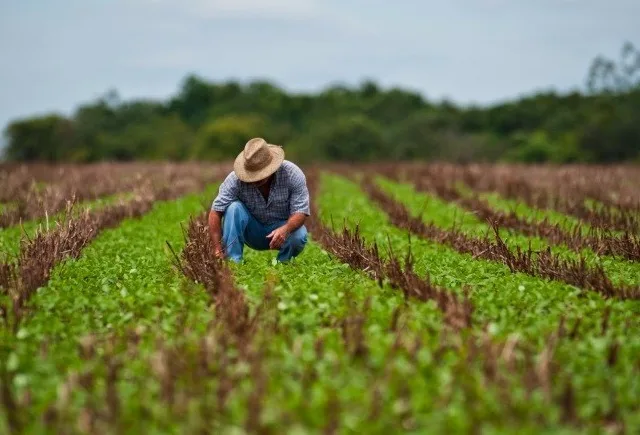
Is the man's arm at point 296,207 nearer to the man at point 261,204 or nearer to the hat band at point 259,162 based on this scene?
the man at point 261,204

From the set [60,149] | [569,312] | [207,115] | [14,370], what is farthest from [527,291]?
[207,115]

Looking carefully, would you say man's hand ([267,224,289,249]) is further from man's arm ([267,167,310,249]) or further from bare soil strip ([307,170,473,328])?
bare soil strip ([307,170,473,328])

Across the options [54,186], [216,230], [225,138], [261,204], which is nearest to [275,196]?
[261,204]

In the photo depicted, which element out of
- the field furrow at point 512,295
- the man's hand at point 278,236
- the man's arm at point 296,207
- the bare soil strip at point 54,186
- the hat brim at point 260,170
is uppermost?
the hat brim at point 260,170

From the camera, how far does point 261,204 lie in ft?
25.8

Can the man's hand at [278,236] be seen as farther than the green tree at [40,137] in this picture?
No

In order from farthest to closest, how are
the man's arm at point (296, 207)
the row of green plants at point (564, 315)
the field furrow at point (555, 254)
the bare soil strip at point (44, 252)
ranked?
the man's arm at point (296, 207), the field furrow at point (555, 254), the bare soil strip at point (44, 252), the row of green plants at point (564, 315)

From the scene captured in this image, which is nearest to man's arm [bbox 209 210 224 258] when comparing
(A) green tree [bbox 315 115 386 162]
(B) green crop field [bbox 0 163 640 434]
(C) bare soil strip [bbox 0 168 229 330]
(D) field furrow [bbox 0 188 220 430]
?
(B) green crop field [bbox 0 163 640 434]

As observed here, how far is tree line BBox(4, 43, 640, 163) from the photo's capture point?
55.0 meters

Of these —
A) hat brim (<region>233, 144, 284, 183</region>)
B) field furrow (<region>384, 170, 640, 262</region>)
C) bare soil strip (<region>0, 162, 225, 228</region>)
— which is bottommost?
bare soil strip (<region>0, 162, 225, 228</region>)

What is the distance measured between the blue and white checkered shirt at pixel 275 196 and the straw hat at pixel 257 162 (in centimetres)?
20

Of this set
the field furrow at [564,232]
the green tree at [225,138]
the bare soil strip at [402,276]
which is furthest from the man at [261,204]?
the green tree at [225,138]

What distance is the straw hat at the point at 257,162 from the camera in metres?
7.36

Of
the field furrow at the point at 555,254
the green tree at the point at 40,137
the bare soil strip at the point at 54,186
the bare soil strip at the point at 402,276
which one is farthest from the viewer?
the green tree at the point at 40,137
